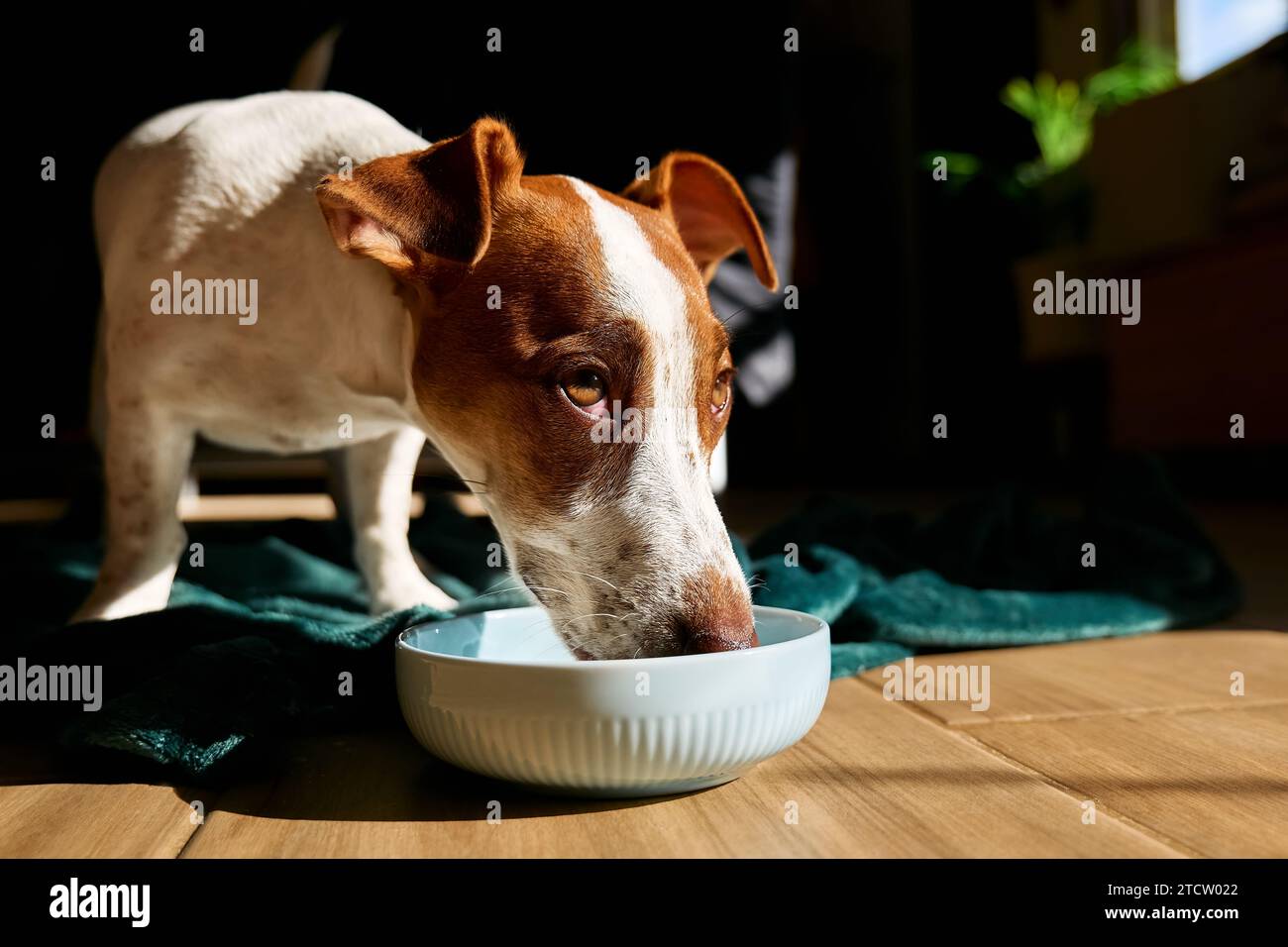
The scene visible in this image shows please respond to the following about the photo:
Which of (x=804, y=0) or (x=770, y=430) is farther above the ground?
(x=804, y=0)

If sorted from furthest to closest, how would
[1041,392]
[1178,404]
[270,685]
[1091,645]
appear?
[1041,392] → [1178,404] → [1091,645] → [270,685]

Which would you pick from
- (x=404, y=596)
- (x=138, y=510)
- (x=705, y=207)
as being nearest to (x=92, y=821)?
(x=138, y=510)

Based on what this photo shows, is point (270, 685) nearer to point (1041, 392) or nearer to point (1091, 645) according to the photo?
point (1091, 645)

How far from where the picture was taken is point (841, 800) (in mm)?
825

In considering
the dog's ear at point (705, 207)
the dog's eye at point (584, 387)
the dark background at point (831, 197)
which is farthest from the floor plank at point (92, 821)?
the dark background at point (831, 197)

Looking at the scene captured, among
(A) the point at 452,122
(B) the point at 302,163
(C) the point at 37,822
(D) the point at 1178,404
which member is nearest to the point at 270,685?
(C) the point at 37,822

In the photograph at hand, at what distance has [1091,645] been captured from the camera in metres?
1.44

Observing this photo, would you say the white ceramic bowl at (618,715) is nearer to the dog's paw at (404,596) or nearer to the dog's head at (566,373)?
the dog's head at (566,373)

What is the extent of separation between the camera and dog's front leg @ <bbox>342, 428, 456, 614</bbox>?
163 centimetres

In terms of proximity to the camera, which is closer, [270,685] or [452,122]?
[270,685]

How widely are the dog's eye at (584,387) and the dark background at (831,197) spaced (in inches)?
70.8
